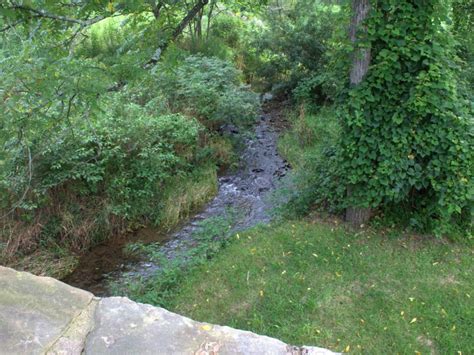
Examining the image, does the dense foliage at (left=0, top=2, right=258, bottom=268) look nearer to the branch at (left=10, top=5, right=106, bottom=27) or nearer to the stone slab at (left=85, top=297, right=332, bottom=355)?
the branch at (left=10, top=5, right=106, bottom=27)

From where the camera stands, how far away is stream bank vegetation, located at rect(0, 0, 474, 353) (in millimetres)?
4188

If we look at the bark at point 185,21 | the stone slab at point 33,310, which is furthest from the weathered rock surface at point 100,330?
the bark at point 185,21

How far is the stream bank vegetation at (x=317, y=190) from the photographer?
4.19m

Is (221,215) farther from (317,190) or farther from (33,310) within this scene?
(33,310)

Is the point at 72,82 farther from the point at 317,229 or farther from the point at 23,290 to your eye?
the point at 317,229

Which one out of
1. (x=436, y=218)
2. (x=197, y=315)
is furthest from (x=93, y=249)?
(x=436, y=218)

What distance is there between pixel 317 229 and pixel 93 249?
3.54m

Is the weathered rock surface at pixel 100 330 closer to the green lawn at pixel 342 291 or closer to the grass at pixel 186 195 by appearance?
the green lawn at pixel 342 291

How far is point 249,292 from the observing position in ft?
15.3

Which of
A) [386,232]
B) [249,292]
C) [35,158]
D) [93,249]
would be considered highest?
[35,158]

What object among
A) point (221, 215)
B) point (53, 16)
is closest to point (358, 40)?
point (53, 16)

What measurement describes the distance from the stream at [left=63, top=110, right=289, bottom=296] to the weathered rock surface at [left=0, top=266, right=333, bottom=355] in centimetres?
347

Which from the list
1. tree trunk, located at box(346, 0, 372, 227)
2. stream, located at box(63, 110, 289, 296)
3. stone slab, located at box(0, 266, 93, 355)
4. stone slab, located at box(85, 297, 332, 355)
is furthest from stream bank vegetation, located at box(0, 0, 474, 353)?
stone slab, located at box(0, 266, 93, 355)

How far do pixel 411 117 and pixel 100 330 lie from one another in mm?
3920
